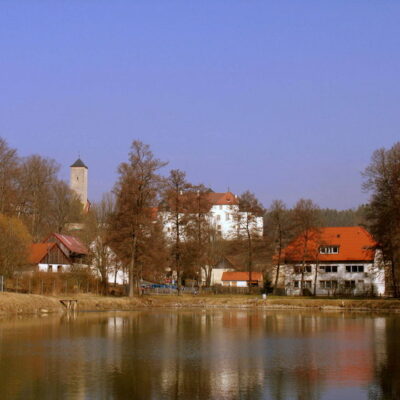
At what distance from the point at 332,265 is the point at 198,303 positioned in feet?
65.1

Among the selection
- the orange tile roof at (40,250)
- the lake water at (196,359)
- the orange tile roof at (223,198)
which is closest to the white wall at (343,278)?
the orange tile roof at (40,250)

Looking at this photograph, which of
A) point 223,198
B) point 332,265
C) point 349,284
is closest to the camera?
point 349,284

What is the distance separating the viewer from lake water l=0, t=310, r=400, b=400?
66.9 ft

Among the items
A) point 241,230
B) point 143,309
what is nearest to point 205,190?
point 241,230

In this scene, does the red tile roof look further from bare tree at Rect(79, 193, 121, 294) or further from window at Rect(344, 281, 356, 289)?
window at Rect(344, 281, 356, 289)

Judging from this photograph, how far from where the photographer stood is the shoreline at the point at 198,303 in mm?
49406

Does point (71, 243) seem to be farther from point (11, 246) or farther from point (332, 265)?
point (332, 265)

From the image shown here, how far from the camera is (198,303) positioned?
61.7 m

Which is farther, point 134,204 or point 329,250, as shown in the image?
point 329,250

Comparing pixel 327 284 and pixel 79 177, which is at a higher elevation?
pixel 79 177

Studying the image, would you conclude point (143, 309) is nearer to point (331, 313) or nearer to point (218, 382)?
point (331, 313)

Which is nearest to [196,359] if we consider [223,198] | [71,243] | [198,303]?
[198,303]

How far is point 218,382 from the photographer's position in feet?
71.6

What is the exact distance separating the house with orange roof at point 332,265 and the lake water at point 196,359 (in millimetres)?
27272
